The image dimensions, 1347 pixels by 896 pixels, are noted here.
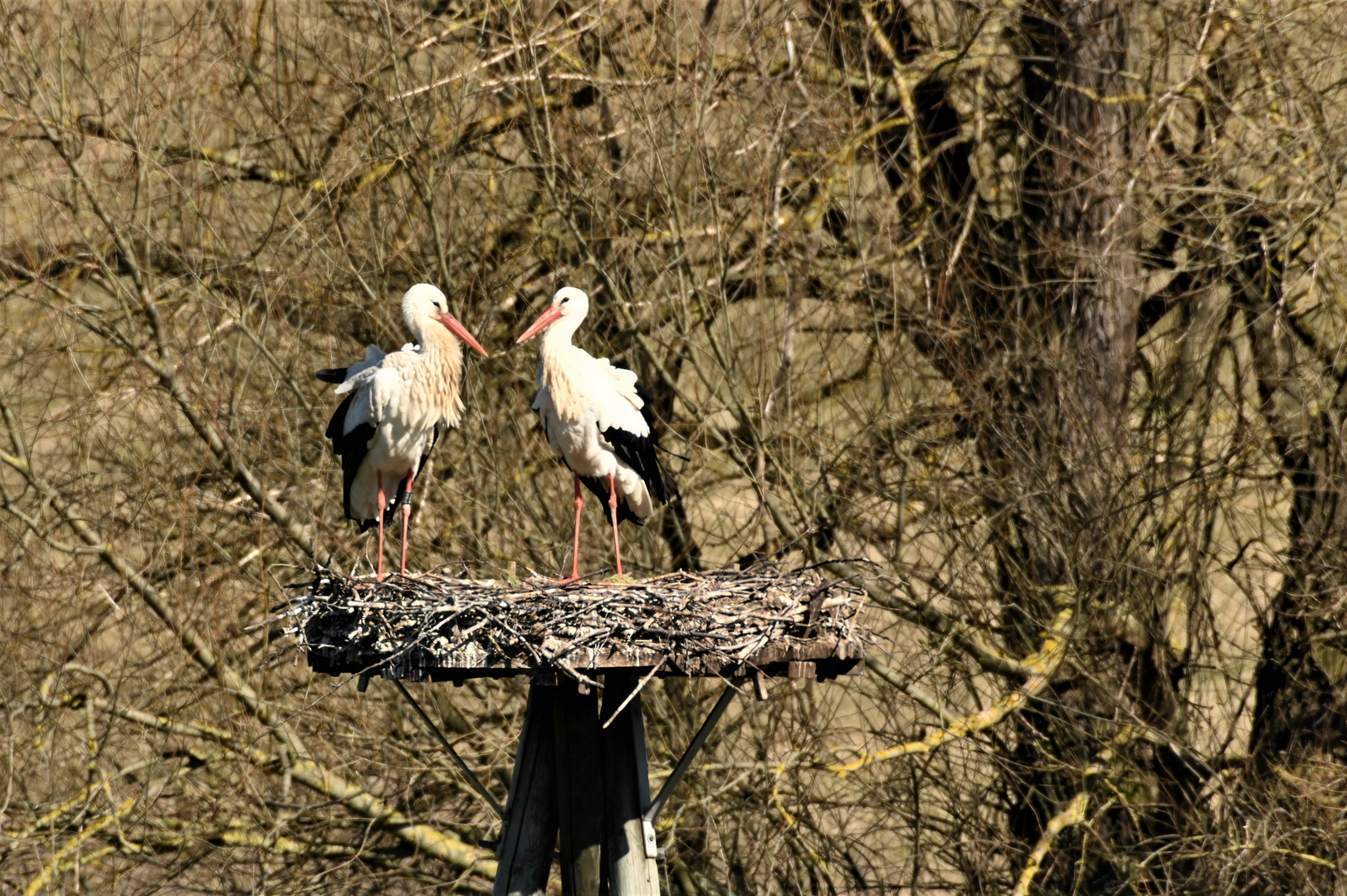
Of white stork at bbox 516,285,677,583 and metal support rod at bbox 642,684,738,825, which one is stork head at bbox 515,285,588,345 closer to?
white stork at bbox 516,285,677,583

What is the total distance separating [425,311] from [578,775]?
195 cm

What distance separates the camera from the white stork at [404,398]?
19.0 ft

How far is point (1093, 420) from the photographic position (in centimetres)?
866

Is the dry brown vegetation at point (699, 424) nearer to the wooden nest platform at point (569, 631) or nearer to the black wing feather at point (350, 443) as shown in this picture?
the black wing feather at point (350, 443)

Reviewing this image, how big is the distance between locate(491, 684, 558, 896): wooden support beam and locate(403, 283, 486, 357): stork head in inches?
59.5

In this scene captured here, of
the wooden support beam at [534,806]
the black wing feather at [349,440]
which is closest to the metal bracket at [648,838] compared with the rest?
the wooden support beam at [534,806]

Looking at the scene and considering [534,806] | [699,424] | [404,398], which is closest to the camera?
[534,806]

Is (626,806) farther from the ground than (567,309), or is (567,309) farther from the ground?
(567,309)

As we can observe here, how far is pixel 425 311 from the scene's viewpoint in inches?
235

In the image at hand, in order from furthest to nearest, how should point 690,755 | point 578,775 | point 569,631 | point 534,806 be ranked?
1. point 534,806
2. point 578,775
3. point 690,755
4. point 569,631

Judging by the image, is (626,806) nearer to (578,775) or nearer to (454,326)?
(578,775)

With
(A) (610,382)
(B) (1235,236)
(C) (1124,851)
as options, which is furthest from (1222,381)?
(A) (610,382)

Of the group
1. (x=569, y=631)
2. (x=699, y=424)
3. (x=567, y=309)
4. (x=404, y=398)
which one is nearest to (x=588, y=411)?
(x=567, y=309)

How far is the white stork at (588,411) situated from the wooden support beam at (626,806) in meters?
0.74
